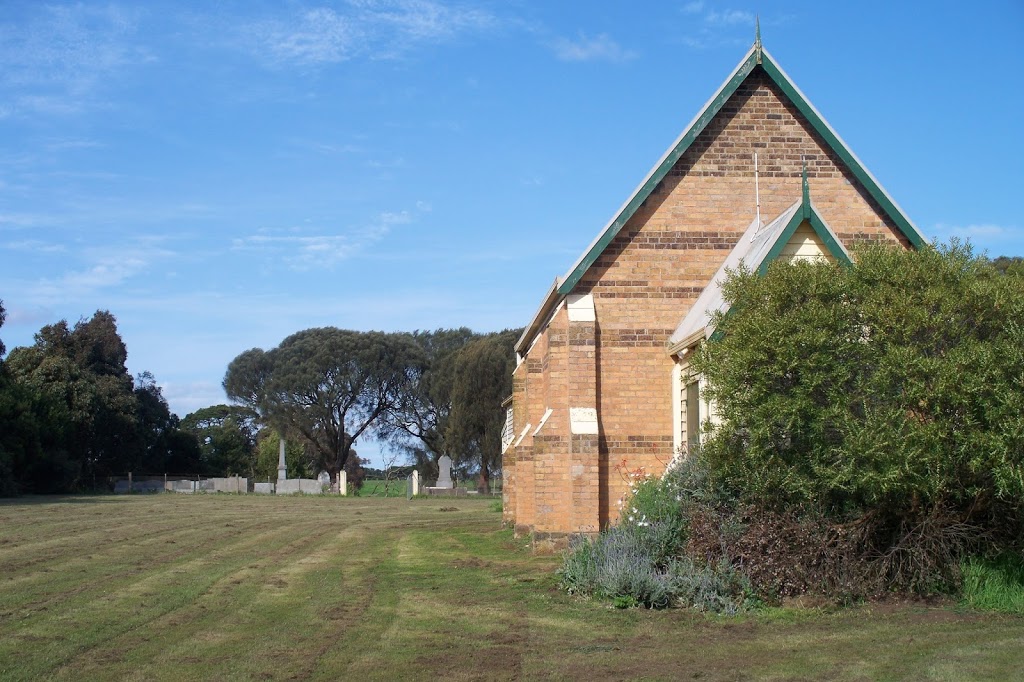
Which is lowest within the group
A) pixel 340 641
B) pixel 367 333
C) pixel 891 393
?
pixel 340 641

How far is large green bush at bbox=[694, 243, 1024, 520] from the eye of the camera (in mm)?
9969

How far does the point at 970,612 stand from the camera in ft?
34.7

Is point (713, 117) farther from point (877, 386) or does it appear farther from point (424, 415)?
point (424, 415)

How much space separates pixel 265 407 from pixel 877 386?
2771 inches

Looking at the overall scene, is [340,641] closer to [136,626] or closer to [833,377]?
[136,626]

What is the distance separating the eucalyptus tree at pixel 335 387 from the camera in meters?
75.8

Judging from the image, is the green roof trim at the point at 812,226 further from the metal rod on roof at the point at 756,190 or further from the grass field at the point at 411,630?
the grass field at the point at 411,630

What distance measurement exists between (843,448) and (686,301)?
7.08 m

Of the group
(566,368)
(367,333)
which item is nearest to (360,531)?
(566,368)

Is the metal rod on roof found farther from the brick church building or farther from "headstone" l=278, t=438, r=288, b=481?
"headstone" l=278, t=438, r=288, b=481

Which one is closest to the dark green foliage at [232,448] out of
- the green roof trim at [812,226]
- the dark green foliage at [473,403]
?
the dark green foliage at [473,403]

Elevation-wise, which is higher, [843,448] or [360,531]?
[843,448]

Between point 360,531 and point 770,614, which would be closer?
point 770,614

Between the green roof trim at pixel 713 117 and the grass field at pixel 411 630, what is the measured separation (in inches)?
219
